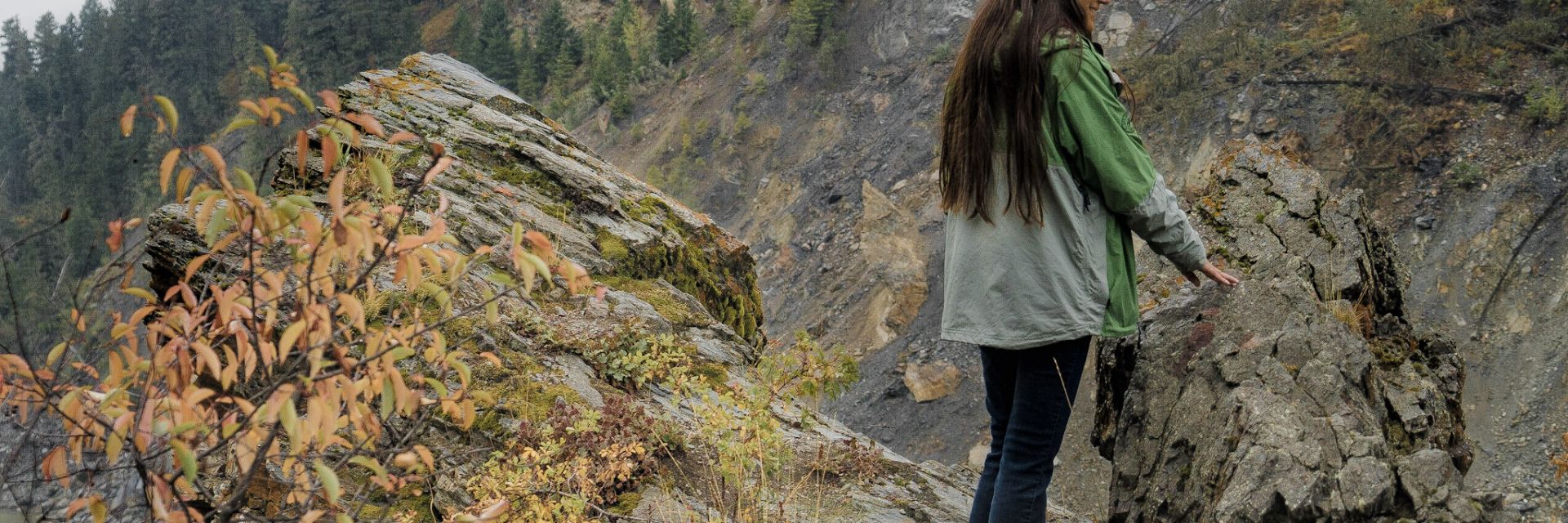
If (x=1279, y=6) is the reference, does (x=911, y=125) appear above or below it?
below

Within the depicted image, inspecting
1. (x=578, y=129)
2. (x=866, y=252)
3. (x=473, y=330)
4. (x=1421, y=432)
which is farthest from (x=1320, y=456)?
(x=578, y=129)

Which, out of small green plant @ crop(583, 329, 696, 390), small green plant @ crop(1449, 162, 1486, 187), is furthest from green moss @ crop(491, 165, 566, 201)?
small green plant @ crop(1449, 162, 1486, 187)

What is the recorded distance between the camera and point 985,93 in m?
3.00

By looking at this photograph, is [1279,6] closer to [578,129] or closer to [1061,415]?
[1061,415]

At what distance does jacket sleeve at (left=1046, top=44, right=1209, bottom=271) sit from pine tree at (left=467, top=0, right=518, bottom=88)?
141 ft

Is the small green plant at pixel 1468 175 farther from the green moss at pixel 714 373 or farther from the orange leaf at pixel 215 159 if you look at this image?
the orange leaf at pixel 215 159

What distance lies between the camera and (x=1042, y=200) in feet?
9.62

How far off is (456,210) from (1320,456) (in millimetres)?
4244

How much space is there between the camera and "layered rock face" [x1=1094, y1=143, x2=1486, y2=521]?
330 centimetres

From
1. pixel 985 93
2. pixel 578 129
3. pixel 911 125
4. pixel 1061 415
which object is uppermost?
pixel 985 93

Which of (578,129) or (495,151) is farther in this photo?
(578,129)

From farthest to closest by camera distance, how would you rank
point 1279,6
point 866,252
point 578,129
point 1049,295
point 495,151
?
point 578,129
point 866,252
point 1279,6
point 495,151
point 1049,295

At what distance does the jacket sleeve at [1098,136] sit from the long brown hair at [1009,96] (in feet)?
0.18

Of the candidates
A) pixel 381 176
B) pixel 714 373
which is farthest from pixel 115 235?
pixel 714 373
